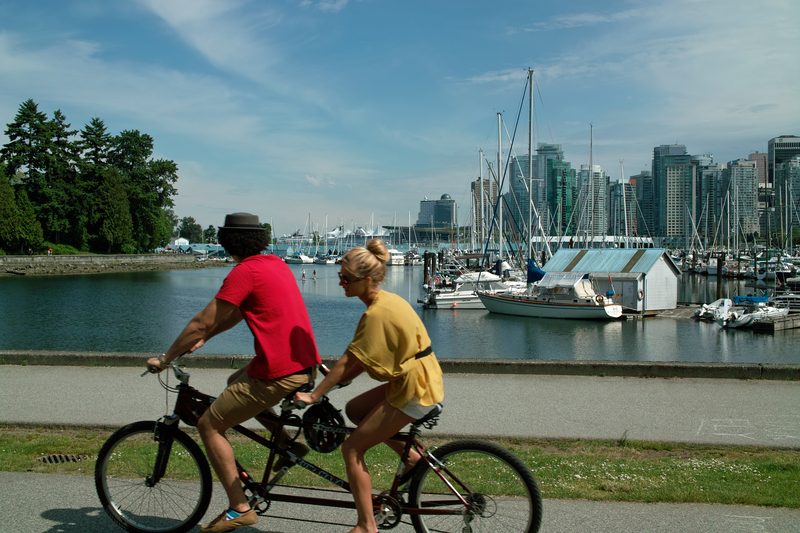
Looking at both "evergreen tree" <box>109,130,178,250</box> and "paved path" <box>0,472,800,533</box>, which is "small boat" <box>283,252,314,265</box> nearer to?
"evergreen tree" <box>109,130,178,250</box>

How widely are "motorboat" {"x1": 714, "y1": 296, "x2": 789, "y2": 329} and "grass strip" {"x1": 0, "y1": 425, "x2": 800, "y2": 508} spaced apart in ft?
110

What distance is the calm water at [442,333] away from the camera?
2720 centimetres

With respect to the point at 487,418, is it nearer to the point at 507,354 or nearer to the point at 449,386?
the point at 449,386

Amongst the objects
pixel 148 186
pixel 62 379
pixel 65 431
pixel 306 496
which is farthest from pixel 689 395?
pixel 148 186

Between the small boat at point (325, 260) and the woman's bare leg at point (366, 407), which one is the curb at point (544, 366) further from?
the small boat at point (325, 260)

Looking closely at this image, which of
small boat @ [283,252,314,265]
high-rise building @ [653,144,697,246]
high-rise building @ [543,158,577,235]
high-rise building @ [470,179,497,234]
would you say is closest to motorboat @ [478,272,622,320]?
high-rise building @ [470,179,497,234]

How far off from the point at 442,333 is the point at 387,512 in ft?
101

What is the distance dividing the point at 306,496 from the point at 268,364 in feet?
2.87

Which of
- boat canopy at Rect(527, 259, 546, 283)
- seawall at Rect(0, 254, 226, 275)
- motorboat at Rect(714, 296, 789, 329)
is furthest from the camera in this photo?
seawall at Rect(0, 254, 226, 275)

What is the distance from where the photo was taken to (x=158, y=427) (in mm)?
3943

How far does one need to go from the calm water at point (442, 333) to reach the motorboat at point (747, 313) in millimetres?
997

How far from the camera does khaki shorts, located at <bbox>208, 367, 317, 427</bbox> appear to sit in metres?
3.71

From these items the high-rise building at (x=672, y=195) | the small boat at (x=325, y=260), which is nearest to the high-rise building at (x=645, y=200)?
the high-rise building at (x=672, y=195)

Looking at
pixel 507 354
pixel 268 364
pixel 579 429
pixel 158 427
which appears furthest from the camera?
pixel 507 354
